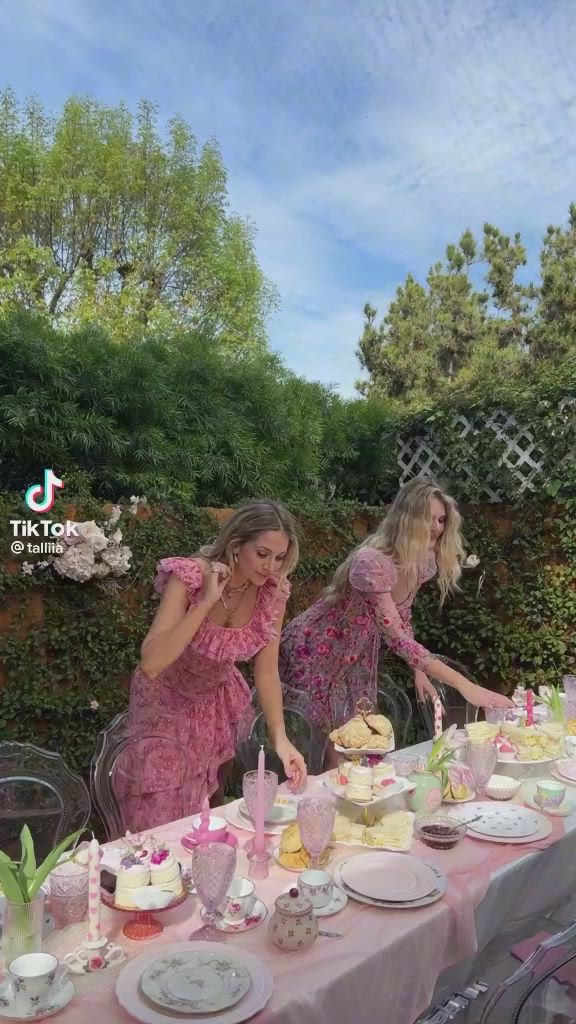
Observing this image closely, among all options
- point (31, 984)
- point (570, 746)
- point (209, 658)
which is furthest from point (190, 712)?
point (570, 746)

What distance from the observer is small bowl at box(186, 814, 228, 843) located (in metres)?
1.69

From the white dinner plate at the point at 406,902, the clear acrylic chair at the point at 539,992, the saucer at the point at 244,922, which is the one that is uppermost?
the saucer at the point at 244,922

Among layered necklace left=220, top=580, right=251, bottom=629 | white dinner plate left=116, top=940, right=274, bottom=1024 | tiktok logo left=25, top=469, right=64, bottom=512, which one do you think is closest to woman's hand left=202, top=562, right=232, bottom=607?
layered necklace left=220, top=580, right=251, bottom=629

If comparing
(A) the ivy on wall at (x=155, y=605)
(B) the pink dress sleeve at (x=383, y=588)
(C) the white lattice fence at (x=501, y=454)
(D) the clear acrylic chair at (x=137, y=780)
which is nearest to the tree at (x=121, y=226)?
(C) the white lattice fence at (x=501, y=454)

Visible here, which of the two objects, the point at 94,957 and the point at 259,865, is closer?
the point at 94,957

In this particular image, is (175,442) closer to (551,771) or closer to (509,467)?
(509,467)

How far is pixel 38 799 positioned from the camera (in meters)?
1.85

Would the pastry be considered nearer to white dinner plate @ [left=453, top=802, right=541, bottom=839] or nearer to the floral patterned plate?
white dinner plate @ [left=453, top=802, right=541, bottom=839]

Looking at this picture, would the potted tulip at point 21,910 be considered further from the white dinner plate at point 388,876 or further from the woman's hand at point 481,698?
the woman's hand at point 481,698

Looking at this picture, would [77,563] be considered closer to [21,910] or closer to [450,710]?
[450,710]

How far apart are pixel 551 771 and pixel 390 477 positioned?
3708mm

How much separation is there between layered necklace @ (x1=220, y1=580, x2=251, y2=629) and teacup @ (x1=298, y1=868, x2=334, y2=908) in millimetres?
923

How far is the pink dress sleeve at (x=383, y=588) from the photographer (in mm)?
2699

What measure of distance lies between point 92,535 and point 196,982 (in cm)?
239
